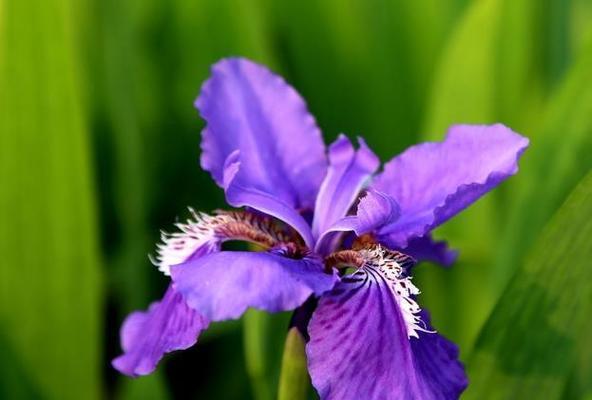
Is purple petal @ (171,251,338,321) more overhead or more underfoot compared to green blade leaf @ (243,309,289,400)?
more overhead

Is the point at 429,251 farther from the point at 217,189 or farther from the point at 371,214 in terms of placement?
the point at 217,189

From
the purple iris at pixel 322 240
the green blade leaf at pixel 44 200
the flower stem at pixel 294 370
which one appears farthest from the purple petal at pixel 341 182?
the green blade leaf at pixel 44 200

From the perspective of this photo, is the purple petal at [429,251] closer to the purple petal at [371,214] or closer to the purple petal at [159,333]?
the purple petal at [371,214]

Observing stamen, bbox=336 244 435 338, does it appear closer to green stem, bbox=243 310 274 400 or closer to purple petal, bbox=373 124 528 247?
purple petal, bbox=373 124 528 247

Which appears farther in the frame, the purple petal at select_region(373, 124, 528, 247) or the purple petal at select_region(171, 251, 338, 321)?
the purple petal at select_region(373, 124, 528, 247)

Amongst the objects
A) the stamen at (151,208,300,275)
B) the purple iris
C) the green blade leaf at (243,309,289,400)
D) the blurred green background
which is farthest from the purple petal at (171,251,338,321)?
the green blade leaf at (243,309,289,400)

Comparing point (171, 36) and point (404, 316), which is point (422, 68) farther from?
point (404, 316)

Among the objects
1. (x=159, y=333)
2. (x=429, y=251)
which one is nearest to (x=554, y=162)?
(x=429, y=251)

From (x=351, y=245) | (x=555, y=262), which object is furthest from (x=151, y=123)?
(x=555, y=262)
